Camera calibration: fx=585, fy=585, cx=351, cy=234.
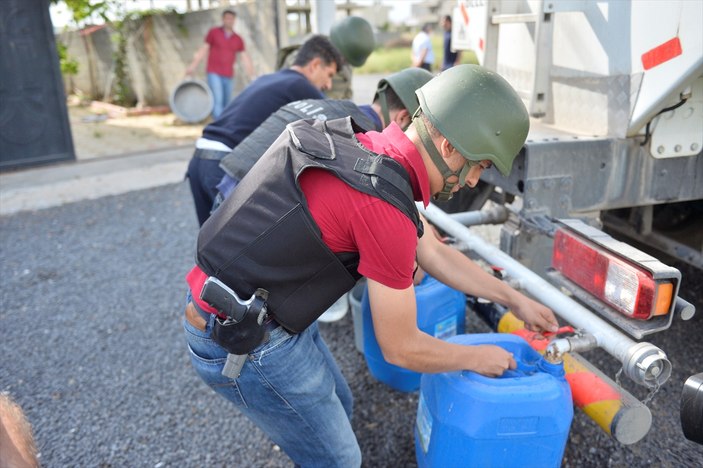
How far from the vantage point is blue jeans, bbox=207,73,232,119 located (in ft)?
30.1

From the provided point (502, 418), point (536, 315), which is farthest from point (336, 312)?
point (502, 418)

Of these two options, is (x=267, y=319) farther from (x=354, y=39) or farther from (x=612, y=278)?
(x=354, y=39)

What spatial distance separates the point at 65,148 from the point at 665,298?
26.0 feet

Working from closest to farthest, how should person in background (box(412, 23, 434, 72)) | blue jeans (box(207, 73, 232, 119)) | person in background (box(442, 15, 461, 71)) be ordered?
blue jeans (box(207, 73, 232, 119)) → person in background (box(442, 15, 461, 71)) → person in background (box(412, 23, 434, 72))

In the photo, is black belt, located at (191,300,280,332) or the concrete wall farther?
the concrete wall

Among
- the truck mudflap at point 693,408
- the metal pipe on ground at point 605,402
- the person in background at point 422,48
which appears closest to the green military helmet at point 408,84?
the metal pipe on ground at point 605,402

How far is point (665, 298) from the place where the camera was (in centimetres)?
165

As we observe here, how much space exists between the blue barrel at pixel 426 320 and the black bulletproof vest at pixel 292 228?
89cm

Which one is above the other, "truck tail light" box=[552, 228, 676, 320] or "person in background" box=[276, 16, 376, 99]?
"person in background" box=[276, 16, 376, 99]

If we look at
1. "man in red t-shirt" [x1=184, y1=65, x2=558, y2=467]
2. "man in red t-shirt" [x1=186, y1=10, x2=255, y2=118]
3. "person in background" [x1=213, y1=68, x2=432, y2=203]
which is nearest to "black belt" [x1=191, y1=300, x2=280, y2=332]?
"man in red t-shirt" [x1=184, y1=65, x2=558, y2=467]

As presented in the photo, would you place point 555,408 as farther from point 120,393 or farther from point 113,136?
point 113,136

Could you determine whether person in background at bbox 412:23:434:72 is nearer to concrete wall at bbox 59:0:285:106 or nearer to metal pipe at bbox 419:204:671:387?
concrete wall at bbox 59:0:285:106

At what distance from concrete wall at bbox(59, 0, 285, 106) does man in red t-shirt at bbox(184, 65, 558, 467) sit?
28.2 ft

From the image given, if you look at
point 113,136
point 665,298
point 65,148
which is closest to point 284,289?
point 665,298
